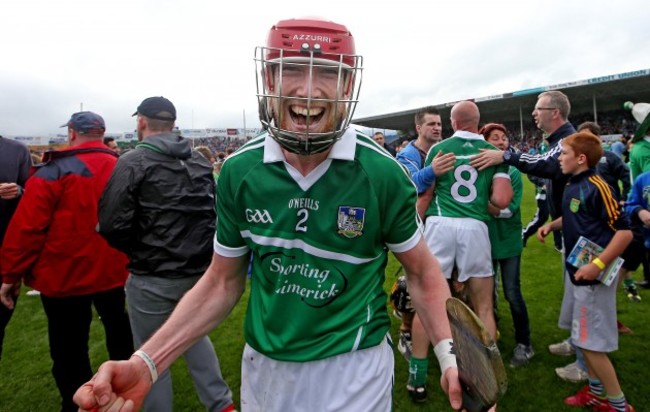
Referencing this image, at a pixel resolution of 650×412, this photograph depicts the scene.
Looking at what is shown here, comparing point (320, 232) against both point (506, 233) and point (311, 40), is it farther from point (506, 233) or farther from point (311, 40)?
point (506, 233)

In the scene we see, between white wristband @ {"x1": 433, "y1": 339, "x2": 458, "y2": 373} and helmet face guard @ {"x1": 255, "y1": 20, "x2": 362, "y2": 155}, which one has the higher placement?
helmet face guard @ {"x1": 255, "y1": 20, "x2": 362, "y2": 155}

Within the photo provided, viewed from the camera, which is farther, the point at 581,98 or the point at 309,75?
the point at 581,98

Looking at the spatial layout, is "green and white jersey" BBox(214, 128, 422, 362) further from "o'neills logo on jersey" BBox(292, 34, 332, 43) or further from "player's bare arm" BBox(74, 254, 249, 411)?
"o'neills logo on jersey" BBox(292, 34, 332, 43)

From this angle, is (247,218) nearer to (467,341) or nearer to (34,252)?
(467,341)

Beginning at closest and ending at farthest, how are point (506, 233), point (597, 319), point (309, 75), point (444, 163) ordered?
point (309, 75), point (597, 319), point (444, 163), point (506, 233)

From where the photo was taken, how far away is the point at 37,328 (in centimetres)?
533

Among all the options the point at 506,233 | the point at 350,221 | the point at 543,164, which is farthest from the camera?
the point at 506,233

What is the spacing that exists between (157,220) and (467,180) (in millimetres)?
2515

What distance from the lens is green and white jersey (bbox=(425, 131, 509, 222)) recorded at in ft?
11.4

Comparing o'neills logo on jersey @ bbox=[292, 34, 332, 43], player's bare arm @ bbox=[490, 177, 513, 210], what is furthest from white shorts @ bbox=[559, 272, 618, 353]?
o'neills logo on jersey @ bbox=[292, 34, 332, 43]

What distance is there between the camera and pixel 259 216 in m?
1.55

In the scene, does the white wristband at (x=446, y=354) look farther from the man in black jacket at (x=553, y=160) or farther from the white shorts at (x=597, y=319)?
the man in black jacket at (x=553, y=160)

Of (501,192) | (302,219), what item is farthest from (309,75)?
(501,192)

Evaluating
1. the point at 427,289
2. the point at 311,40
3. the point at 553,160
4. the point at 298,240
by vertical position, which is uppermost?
the point at 311,40
